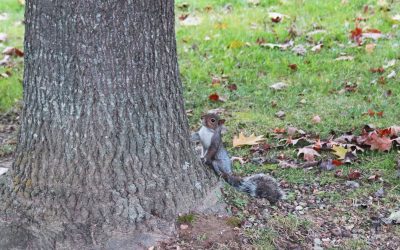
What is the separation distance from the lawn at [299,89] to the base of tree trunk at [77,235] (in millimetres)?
505

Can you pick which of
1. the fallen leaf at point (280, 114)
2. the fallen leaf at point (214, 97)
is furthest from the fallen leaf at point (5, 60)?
the fallen leaf at point (280, 114)

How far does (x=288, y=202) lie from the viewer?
12.2 feet

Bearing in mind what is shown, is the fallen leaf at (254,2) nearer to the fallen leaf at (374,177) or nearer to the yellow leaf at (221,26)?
the yellow leaf at (221,26)

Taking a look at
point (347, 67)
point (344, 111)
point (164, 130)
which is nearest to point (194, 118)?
point (344, 111)

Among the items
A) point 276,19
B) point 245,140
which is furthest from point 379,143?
point 276,19

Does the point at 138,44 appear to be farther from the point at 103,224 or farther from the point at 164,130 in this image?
the point at 103,224

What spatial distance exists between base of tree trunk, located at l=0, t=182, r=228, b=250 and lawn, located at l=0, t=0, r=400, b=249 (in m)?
0.51

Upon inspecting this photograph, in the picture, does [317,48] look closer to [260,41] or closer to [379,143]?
[260,41]

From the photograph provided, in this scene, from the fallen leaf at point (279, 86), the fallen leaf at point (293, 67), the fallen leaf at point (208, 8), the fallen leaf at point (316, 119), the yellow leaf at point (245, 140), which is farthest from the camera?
the fallen leaf at point (208, 8)

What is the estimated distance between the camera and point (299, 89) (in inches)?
227

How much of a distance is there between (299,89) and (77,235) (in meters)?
3.18

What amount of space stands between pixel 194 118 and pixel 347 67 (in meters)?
1.73

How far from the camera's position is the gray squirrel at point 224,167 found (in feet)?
12.0

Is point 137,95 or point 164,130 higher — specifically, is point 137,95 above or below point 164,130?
above
